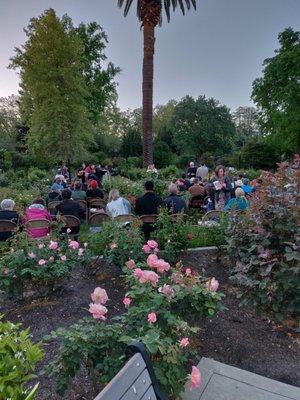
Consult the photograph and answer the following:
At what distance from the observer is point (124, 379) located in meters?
1.49

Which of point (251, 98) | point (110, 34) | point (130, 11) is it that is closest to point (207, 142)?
point (251, 98)

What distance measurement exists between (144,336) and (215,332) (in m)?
1.74

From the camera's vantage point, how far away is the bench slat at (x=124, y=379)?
53.8 inches

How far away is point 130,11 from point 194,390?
2324 cm

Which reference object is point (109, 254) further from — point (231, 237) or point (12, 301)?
point (231, 237)

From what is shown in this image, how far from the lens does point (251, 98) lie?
30.4m

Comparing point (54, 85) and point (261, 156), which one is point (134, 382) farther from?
point (261, 156)

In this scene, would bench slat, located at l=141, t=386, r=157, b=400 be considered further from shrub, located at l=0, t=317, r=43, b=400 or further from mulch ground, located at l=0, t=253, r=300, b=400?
mulch ground, located at l=0, t=253, r=300, b=400

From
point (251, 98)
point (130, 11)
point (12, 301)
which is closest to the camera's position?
point (12, 301)

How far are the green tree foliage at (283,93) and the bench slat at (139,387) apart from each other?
2767 cm

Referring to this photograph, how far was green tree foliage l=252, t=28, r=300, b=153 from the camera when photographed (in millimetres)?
26281

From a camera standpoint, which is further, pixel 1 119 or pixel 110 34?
pixel 1 119

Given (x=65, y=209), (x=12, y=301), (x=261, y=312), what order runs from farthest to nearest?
(x=65, y=209) → (x=12, y=301) → (x=261, y=312)

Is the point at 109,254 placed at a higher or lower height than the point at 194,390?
higher
